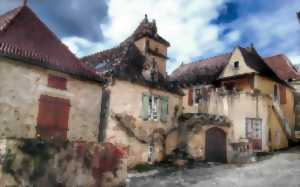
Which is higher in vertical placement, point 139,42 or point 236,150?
point 139,42

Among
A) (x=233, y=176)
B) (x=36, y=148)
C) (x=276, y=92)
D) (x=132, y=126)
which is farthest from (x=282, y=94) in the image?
(x=36, y=148)

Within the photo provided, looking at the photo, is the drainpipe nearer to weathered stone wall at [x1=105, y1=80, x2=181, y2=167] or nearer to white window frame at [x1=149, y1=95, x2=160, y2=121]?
weathered stone wall at [x1=105, y1=80, x2=181, y2=167]

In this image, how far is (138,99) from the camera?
19453 mm

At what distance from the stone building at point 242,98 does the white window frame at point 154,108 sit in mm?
3654

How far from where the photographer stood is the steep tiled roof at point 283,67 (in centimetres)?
3108

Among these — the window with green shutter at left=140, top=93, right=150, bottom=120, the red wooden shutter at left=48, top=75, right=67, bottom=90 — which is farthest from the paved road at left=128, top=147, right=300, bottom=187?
the red wooden shutter at left=48, top=75, right=67, bottom=90

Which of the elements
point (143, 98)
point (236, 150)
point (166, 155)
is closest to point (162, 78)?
point (143, 98)

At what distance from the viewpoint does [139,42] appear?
78.2ft

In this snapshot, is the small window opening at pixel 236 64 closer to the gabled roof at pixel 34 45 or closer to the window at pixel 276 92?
the window at pixel 276 92

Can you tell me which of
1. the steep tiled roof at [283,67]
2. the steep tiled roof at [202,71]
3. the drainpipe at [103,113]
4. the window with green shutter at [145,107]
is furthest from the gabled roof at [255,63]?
the drainpipe at [103,113]

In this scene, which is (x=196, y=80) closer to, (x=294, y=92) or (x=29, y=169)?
(x=294, y=92)

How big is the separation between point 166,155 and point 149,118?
283 cm

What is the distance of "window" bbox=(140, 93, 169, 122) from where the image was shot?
19.7 m

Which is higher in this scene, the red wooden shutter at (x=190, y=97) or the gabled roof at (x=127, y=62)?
the gabled roof at (x=127, y=62)
